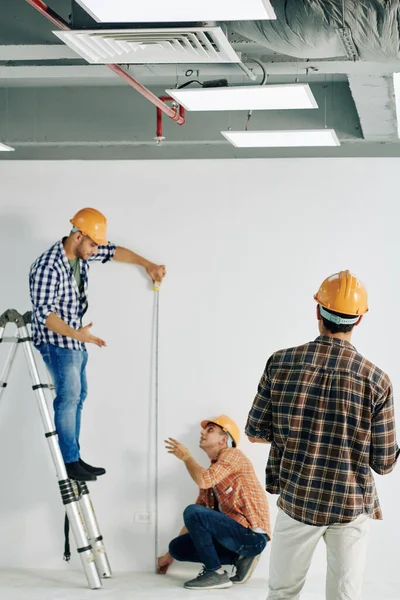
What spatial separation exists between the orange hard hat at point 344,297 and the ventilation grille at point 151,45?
35.2 inches

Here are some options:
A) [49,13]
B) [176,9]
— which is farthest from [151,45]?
[176,9]

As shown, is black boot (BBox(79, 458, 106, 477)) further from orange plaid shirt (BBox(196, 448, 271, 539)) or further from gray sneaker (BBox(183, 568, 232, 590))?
gray sneaker (BBox(183, 568, 232, 590))

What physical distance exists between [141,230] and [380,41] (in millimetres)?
2788

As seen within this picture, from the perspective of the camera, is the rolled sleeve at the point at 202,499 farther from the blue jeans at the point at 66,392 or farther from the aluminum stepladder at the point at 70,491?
the blue jeans at the point at 66,392

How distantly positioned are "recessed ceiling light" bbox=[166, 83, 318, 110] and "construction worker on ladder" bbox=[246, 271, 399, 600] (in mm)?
924

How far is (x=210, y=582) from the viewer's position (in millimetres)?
5199

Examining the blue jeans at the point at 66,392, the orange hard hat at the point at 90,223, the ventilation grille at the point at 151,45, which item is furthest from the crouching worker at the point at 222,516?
the ventilation grille at the point at 151,45

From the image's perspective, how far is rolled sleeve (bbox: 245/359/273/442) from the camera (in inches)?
133

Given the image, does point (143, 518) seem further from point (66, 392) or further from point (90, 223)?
point (90, 223)

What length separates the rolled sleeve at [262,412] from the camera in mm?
3379

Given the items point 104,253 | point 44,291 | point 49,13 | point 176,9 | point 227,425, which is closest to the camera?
point 176,9

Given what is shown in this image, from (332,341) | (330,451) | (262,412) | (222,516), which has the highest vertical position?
(332,341)

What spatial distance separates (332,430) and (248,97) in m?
1.41

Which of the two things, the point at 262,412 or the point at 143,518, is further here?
the point at 143,518
